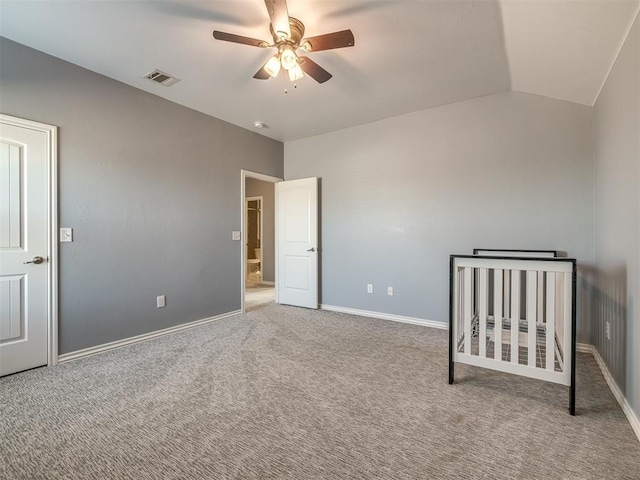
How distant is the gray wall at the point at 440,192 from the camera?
2.98 meters

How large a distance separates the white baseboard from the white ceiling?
229 cm

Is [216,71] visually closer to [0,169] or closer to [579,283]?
[0,169]

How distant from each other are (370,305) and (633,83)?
3.22 meters

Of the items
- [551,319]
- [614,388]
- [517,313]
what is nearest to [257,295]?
[517,313]

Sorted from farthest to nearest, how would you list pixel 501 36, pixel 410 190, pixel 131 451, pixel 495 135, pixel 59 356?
pixel 410 190
pixel 495 135
pixel 59 356
pixel 501 36
pixel 131 451

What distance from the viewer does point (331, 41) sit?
200 cm

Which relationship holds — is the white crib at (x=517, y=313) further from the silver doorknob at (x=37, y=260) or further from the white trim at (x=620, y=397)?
the silver doorknob at (x=37, y=260)

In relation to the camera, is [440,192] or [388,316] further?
[388,316]

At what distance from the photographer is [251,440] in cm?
162

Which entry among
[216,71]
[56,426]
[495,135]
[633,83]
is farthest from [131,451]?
[495,135]

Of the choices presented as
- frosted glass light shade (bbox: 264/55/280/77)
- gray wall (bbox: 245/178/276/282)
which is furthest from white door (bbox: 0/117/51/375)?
gray wall (bbox: 245/178/276/282)

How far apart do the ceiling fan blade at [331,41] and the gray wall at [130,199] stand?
214cm

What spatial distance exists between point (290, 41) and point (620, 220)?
2550 millimetres

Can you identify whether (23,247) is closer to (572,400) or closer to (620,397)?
(572,400)
